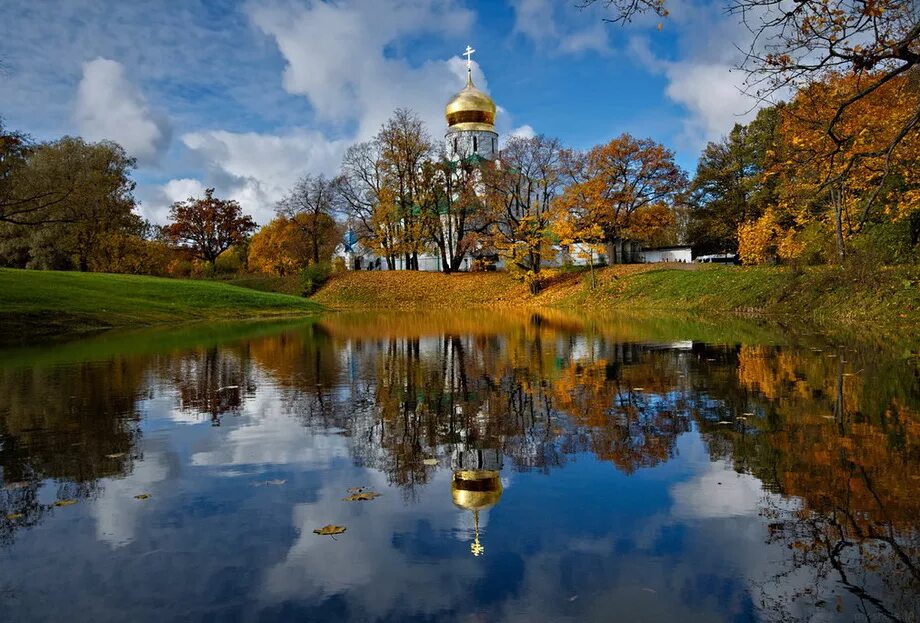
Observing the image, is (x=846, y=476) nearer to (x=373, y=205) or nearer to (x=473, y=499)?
(x=473, y=499)

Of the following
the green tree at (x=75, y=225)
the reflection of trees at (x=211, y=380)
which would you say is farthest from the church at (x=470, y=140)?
the reflection of trees at (x=211, y=380)

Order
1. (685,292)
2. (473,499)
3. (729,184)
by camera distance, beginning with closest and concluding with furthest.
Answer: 1. (473,499)
2. (685,292)
3. (729,184)

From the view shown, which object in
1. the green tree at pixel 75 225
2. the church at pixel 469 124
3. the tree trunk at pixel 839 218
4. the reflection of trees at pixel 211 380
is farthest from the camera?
the church at pixel 469 124

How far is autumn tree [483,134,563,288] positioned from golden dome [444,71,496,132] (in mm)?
15708

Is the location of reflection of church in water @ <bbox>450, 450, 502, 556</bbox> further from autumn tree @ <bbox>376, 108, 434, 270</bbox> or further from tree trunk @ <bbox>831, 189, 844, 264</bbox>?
autumn tree @ <bbox>376, 108, 434, 270</bbox>

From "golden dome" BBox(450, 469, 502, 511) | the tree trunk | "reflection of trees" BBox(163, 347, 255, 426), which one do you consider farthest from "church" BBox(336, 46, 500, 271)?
"golden dome" BBox(450, 469, 502, 511)

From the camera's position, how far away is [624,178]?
48.8m

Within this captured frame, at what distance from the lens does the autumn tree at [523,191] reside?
48.1 meters

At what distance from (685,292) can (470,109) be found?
3805 centimetres

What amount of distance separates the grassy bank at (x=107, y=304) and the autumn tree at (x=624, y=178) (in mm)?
21903

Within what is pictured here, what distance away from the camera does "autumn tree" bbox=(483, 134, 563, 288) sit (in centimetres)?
4806

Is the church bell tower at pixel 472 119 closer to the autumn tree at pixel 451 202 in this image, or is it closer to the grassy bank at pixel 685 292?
the autumn tree at pixel 451 202

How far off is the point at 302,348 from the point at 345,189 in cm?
4102

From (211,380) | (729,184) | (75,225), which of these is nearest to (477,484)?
(211,380)
